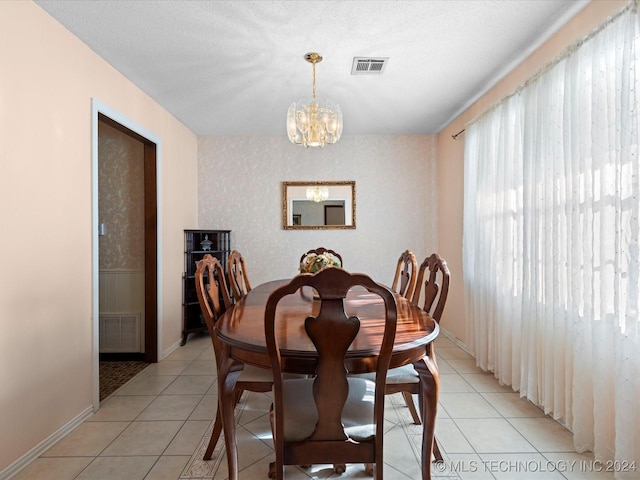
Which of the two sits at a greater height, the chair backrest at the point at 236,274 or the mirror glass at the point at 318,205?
the mirror glass at the point at 318,205

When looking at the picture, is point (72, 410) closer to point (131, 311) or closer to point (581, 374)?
point (131, 311)

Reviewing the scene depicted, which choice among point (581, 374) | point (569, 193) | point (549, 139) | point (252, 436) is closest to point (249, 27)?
point (549, 139)

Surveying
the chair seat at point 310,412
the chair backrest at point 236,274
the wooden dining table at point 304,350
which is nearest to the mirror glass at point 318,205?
the chair backrest at point 236,274

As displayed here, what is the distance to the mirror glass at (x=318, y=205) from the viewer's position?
4.89m

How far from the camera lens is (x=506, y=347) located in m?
2.95

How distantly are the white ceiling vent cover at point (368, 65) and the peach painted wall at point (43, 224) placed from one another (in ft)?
6.21

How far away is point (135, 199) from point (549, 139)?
3593 millimetres

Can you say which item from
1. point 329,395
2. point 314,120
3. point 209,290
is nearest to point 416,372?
point 329,395

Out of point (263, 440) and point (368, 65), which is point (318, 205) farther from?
point (263, 440)

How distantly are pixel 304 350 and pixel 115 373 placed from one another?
2.81 meters

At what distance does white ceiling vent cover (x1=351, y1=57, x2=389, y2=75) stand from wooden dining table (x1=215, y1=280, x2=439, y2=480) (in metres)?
1.86

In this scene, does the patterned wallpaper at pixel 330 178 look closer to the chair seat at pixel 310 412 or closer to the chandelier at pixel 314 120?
the chandelier at pixel 314 120

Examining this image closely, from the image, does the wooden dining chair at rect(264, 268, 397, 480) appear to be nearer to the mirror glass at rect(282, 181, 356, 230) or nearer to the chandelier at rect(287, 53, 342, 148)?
the chandelier at rect(287, 53, 342, 148)

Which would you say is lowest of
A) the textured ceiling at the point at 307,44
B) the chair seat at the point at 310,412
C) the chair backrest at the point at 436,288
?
the chair seat at the point at 310,412
